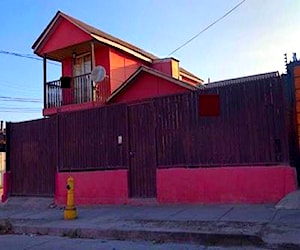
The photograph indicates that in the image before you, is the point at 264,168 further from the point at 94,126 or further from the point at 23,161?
the point at 23,161

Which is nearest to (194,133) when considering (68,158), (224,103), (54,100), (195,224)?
(224,103)

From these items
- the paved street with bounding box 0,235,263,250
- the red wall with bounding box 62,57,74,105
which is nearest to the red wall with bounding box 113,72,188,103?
the red wall with bounding box 62,57,74,105

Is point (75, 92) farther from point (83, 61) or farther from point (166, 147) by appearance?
point (166, 147)

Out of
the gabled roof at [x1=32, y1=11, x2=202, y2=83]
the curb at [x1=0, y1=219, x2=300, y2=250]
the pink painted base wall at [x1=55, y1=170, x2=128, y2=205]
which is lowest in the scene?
the curb at [x1=0, y1=219, x2=300, y2=250]

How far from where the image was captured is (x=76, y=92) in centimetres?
1859

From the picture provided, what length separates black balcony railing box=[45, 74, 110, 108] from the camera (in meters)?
17.8

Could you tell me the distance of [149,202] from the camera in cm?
1089

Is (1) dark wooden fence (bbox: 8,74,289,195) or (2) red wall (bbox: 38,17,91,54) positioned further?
(2) red wall (bbox: 38,17,91,54)

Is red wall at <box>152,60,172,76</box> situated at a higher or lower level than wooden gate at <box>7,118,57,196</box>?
higher

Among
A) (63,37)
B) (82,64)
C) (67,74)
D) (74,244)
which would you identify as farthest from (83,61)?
(74,244)

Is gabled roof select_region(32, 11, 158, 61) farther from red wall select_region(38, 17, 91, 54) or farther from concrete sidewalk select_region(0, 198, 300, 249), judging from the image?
concrete sidewalk select_region(0, 198, 300, 249)

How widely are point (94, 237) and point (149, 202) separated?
2.81m

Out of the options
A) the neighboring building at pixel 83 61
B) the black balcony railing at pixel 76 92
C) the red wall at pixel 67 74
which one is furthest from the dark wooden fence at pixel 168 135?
the red wall at pixel 67 74

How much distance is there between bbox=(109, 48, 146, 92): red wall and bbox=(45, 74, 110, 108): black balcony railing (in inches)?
19.1
